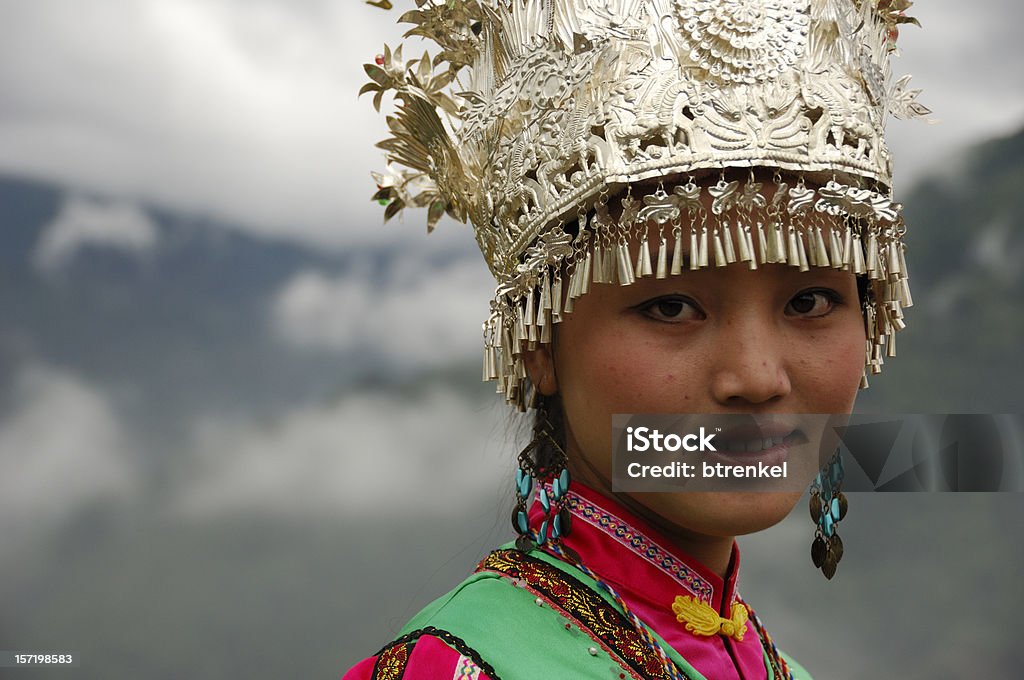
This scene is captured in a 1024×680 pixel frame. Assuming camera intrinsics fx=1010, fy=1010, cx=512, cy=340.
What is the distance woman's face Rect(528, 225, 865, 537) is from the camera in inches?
62.4

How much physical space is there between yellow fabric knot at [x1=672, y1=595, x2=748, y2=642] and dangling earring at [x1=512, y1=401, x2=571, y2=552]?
240 millimetres

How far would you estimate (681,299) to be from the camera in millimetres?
1621

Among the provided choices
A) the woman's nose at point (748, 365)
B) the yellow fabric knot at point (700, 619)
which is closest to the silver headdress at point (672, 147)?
the woman's nose at point (748, 365)

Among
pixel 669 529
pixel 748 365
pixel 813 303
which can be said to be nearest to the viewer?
pixel 748 365

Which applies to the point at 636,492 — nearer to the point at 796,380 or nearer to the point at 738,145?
the point at 796,380

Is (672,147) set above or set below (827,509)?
above

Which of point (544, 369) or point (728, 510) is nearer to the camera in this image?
point (728, 510)

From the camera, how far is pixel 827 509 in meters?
1.91

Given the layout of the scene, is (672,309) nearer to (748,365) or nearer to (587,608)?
(748,365)

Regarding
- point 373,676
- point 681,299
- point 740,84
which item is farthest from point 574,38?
point 373,676

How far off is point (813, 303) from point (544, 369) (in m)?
0.48

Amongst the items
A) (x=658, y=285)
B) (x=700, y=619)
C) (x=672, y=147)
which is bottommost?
(x=700, y=619)

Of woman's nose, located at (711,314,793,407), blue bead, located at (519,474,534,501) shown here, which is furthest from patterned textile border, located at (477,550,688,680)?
woman's nose, located at (711,314,793,407)

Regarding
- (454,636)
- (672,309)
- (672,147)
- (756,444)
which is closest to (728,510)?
(756,444)
